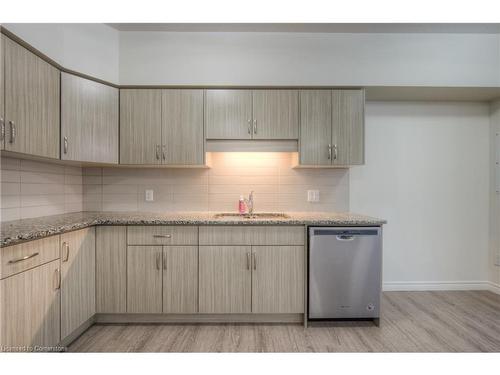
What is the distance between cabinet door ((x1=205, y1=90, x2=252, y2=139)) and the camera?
8.98ft

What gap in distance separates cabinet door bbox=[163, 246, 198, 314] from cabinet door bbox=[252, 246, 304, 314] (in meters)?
0.50

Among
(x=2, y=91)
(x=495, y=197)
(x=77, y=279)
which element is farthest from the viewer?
(x=495, y=197)

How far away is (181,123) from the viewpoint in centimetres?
275

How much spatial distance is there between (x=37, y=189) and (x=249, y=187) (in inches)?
75.4

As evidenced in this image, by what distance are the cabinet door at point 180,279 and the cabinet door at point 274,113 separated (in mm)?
1233

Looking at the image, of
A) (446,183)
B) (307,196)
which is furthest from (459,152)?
(307,196)

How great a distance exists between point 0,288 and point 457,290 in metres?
4.09

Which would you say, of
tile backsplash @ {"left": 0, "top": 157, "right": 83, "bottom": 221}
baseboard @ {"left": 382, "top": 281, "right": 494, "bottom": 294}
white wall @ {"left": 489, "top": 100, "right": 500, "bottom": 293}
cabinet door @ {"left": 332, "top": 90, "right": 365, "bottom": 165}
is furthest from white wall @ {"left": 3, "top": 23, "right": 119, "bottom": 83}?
white wall @ {"left": 489, "top": 100, "right": 500, "bottom": 293}

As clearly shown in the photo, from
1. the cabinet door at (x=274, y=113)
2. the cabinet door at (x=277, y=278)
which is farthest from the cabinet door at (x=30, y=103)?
the cabinet door at (x=277, y=278)

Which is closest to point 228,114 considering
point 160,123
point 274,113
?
point 274,113

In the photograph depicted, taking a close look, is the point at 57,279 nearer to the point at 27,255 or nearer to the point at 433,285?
the point at 27,255

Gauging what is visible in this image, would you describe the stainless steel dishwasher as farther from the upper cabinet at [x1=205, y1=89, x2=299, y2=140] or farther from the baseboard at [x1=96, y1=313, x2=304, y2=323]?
the upper cabinet at [x1=205, y1=89, x2=299, y2=140]

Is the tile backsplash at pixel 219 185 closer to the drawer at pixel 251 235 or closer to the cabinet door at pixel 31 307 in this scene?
the drawer at pixel 251 235

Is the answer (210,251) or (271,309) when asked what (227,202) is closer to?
(210,251)
